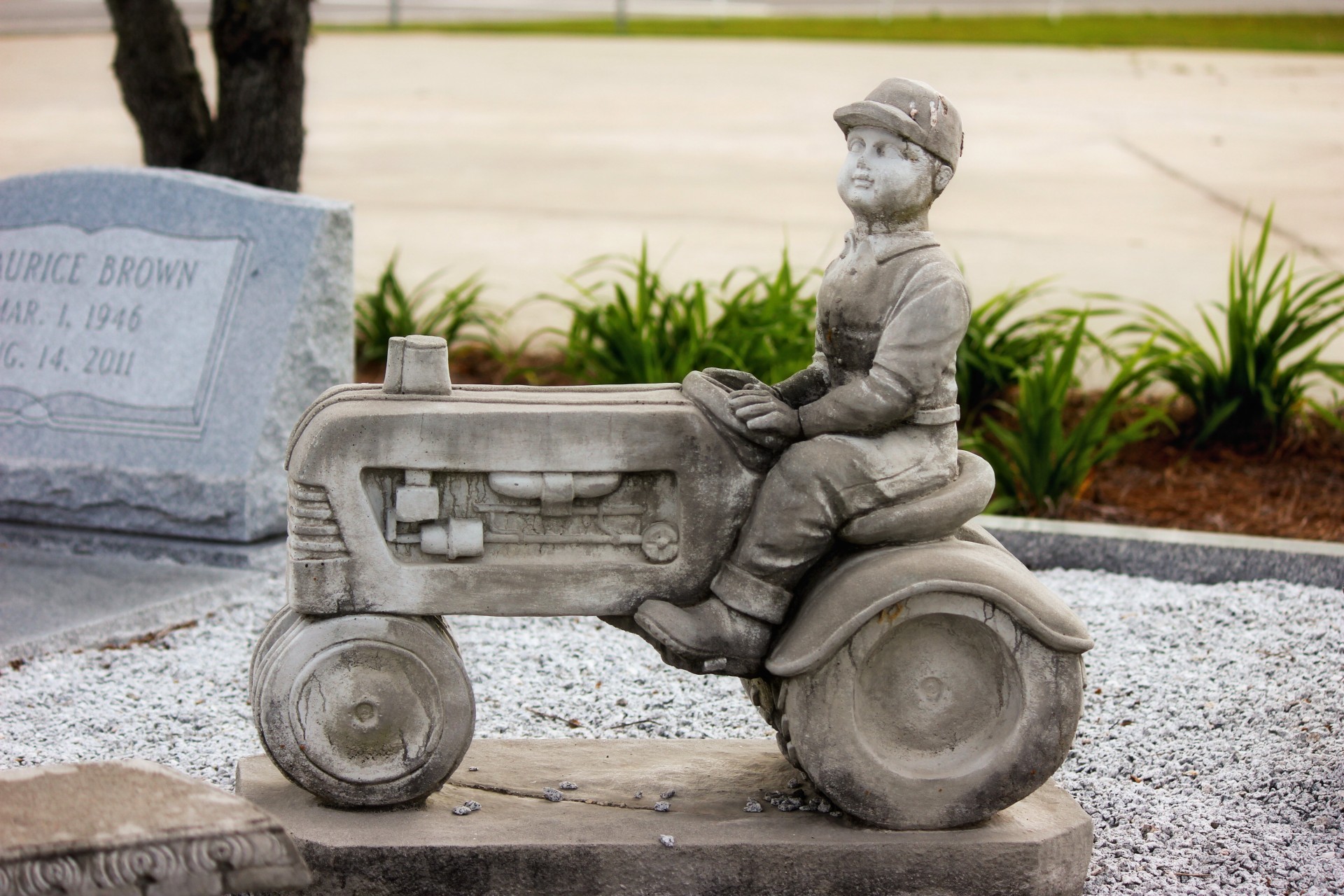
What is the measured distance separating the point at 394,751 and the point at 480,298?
4.98 m

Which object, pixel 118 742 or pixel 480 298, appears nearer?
pixel 118 742

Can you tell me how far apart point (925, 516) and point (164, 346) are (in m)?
2.84

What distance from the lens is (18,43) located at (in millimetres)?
17109

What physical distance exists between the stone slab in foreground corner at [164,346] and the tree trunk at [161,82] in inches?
33.2

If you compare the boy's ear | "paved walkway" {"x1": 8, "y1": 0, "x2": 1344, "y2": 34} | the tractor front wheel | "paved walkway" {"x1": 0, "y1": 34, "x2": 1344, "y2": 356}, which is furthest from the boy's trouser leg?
"paved walkway" {"x1": 8, "y1": 0, "x2": 1344, "y2": 34}

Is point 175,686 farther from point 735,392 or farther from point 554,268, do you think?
point 554,268

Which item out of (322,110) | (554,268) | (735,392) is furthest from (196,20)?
(735,392)

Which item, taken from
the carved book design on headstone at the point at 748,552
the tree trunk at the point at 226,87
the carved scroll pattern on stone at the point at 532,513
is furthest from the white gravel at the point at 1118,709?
the tree trunk at the point at 226,87

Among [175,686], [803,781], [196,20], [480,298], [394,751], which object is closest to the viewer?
[394,751]

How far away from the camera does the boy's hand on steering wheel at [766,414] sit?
8.55 ft

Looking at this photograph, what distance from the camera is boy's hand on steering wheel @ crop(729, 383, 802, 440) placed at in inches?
103

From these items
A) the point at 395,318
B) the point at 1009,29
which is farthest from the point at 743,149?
the point at 1009,29

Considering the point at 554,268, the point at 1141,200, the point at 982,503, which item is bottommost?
the point at 982,503

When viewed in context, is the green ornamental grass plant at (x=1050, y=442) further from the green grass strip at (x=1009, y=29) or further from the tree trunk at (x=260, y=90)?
the green grass strip at (x=1009, y=29)
